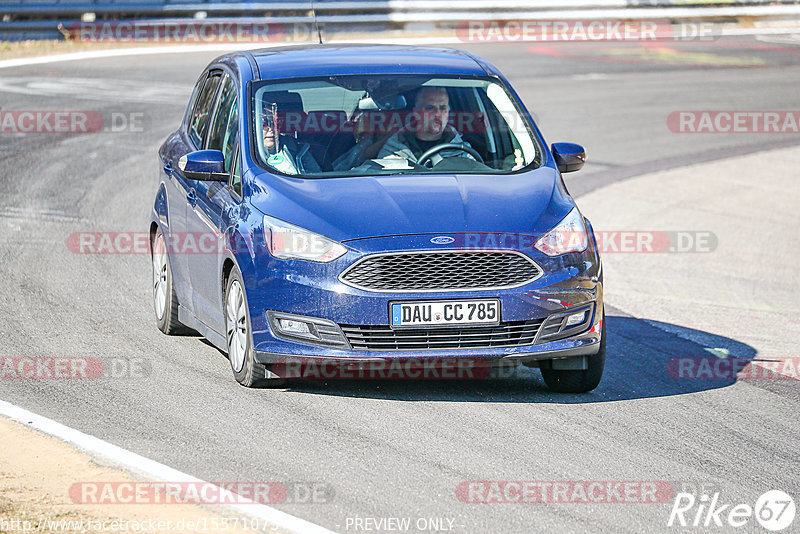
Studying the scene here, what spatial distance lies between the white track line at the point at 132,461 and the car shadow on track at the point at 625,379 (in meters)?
1.42

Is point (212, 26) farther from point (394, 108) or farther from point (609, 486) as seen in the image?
point (609, 486)

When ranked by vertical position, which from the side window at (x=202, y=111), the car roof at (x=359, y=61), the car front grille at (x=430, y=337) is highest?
the car roof at (x=359, y=61)

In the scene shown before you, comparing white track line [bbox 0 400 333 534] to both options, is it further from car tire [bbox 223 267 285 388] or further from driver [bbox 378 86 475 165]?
driver [bbox 378 86 475 165]

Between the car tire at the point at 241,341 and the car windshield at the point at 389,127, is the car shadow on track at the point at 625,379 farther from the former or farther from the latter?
the car windshield at the point at 389,127

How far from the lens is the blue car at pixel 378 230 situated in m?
7.02

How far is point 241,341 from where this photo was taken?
7539 mm

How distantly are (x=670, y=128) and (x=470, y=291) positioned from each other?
48.7 ft

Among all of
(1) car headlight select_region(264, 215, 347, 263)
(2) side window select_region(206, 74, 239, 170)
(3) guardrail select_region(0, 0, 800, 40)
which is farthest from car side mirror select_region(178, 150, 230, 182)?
(3) guardrail select_region(0, 0, 800, 40)

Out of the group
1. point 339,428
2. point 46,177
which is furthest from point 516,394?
point 46,177

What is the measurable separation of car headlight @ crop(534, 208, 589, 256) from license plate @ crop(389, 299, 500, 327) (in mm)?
505

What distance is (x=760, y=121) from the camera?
22.4m

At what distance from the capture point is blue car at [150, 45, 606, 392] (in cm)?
702

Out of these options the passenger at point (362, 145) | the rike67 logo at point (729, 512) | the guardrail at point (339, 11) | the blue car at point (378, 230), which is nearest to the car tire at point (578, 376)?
the blue car at point (378, 230)

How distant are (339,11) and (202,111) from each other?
20.3m
